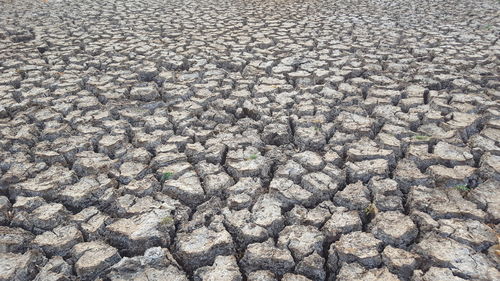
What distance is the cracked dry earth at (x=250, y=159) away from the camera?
139cm

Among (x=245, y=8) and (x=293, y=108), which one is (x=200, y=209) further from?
(x=245, y=8)

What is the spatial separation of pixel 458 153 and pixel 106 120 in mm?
1979

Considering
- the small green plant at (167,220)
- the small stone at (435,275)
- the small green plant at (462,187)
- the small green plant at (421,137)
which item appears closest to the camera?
the small stone at (435,275)

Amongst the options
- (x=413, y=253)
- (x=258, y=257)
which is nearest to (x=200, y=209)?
(x=258, y=257)

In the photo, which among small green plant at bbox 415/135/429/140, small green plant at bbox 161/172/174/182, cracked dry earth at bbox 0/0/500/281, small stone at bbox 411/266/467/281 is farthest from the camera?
small green plant at bbox 415/135/429/140

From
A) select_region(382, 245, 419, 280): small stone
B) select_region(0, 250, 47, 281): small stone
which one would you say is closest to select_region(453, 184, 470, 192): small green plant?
select_region(382, 245, 419, 280): small stone

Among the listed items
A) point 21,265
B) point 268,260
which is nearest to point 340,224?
point 268,260

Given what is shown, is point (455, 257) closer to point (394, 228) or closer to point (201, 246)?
point (394, 228)

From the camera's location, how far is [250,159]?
194 cm

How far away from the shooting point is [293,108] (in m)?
2.46

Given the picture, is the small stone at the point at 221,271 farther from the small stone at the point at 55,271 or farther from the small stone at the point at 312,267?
the small stone at the point at 55,271

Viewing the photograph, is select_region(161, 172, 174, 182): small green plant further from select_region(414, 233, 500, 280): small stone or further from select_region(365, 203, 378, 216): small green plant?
select_region(414, 233, 500, 280): small stone

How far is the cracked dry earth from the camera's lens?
1.39m

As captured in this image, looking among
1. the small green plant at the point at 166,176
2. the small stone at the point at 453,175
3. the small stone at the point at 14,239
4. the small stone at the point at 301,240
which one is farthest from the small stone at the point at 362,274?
the small stone at the point at 14,239
